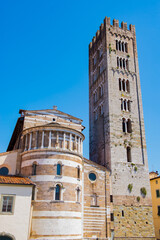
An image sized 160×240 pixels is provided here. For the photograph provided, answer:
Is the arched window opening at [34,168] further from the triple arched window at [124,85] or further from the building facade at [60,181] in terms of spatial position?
the triple arched window at [124,85]

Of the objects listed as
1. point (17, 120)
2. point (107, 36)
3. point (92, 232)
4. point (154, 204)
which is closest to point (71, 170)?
point (92, 232)

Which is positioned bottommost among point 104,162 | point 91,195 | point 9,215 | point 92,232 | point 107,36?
point 92,232

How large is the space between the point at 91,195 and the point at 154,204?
17.1 meters

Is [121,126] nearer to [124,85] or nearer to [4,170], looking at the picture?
[124,85]

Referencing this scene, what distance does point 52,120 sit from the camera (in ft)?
103

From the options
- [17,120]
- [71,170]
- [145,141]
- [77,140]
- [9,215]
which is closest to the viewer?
[9,215]

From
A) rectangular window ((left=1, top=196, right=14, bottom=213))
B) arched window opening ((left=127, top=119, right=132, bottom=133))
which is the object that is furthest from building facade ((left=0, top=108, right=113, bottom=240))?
arched window opening ((left=127, top=119, right=132, bottom=133))

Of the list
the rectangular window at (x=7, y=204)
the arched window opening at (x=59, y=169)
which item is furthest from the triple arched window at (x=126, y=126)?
the rectangular window at (x=7, y=204)

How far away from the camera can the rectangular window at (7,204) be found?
803 inches

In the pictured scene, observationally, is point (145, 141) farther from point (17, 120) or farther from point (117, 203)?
point (17, 120)

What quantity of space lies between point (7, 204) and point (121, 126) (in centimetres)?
1933

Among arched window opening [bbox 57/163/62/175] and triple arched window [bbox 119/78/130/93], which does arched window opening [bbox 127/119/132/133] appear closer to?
triple arched window [bbox 119/78/130/93]

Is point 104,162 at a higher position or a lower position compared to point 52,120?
lower

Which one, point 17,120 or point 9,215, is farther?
point 17,120
